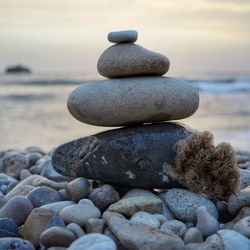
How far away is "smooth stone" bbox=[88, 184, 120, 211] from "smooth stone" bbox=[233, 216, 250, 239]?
3.67ft

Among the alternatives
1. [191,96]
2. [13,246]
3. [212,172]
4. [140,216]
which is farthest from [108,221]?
[191,96]

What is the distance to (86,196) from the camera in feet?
15.4

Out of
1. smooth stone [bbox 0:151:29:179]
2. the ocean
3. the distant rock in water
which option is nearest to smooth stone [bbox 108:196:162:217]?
smooth stone [bbox 0:151:29:179]

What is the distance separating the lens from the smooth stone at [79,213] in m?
4.06

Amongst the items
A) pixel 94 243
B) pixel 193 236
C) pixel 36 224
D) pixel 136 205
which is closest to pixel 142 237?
pixel 94 243

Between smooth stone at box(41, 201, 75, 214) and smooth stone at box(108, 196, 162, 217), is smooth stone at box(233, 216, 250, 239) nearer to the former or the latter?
smooth stone at box(108, 196, 162, 217)

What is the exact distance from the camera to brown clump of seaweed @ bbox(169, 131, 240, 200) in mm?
4516

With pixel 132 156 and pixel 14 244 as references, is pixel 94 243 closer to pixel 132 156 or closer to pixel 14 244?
pixel 14 244

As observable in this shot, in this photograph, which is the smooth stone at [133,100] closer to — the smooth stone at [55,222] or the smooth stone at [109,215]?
the smooth stone at [109,215]

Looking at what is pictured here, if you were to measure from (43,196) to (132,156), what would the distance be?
34.9 inches

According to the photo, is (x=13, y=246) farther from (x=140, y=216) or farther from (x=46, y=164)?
(x=46, y=164)

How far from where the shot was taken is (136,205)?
4.22 meters

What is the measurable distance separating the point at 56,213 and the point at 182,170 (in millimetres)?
1182

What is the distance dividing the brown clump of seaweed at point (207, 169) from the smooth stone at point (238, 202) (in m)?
0.15
